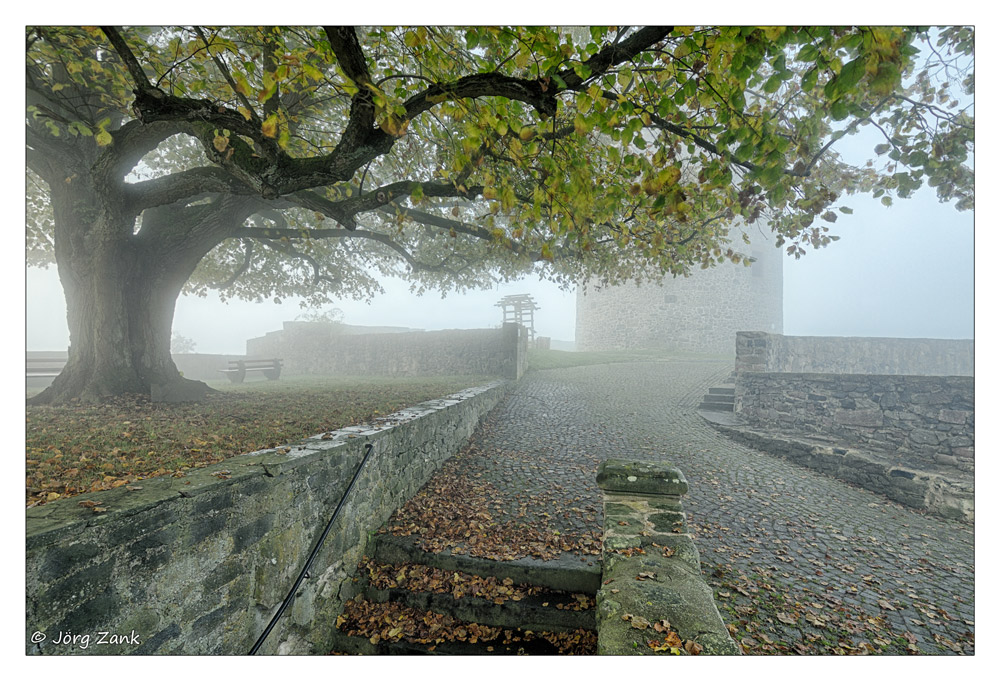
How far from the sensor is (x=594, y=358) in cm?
2045

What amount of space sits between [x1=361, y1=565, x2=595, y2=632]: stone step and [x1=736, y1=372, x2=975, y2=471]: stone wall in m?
6.38

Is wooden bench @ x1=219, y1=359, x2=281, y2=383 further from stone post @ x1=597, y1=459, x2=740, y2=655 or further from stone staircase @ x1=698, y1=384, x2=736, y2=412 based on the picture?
stone staircase @ x1=698, y1=384, x2=736, y2=412

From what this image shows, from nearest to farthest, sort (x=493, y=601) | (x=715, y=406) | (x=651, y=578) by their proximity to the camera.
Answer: (x=651, y=578) → (x=493, y=601) → (x=715, y=406)

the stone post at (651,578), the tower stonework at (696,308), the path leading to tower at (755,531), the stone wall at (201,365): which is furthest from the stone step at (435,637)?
the tower stonework at (696,308)

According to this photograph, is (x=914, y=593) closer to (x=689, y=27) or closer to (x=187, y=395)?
(x=689, y=27)

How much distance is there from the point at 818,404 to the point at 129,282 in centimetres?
1313

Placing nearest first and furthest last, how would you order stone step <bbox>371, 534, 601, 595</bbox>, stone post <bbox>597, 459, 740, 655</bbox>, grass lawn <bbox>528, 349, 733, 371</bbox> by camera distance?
stone post <bbox>597, 459, 740, 655</bbox> → stone step <bbox>371, 534, 601, 595</bbox> → grass lawn <bbox>528, 349, 733, 371</bbox>

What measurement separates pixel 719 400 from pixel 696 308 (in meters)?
15.6

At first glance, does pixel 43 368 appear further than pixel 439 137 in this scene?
Yes

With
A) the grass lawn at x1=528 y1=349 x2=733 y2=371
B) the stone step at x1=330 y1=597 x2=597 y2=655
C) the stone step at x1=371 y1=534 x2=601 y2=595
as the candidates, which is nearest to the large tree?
the stone step at x1=371 y1=534 x2=601 y2=595

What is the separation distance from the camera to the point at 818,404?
345 inches

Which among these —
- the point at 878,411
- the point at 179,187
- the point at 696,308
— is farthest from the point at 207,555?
the point at 696,308

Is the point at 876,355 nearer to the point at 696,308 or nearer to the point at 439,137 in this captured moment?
the point at 696,308

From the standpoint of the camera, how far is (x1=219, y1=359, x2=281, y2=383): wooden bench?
14016 mm
